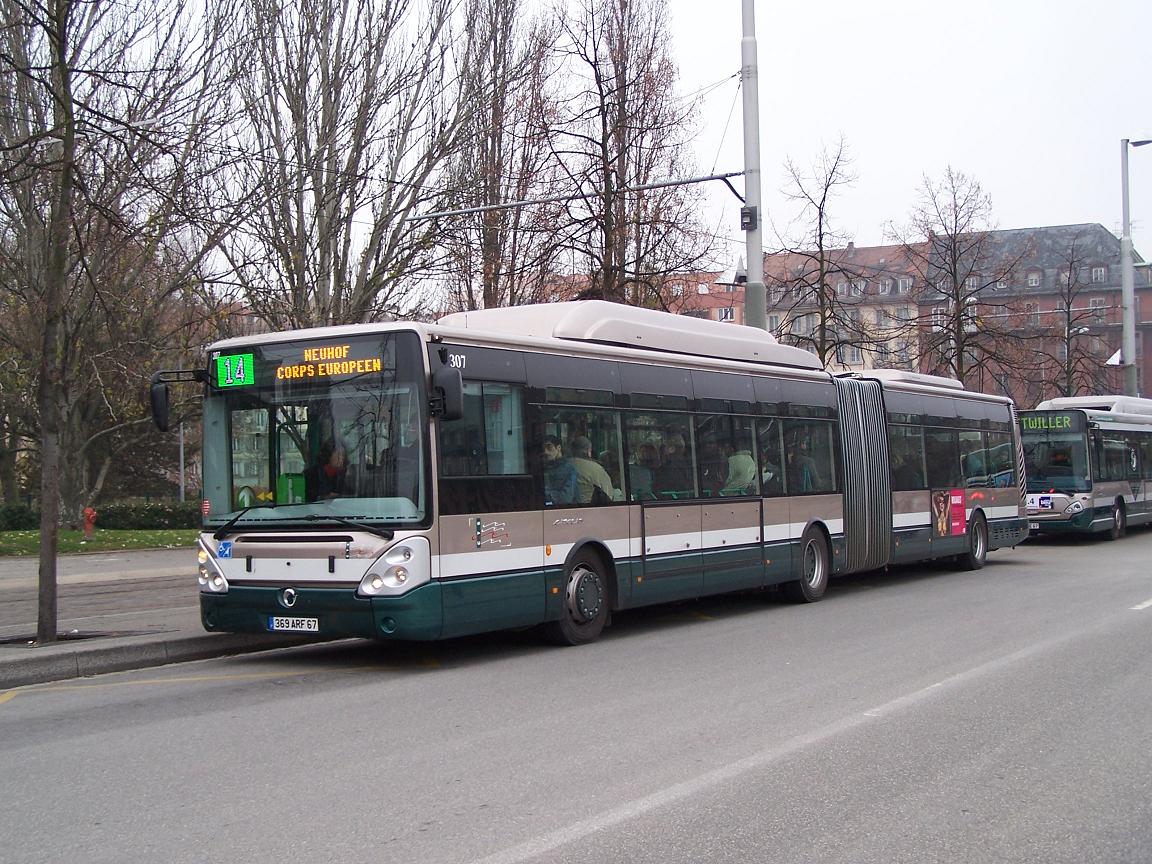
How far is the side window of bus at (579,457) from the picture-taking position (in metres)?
11.4

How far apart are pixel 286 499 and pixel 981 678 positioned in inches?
234

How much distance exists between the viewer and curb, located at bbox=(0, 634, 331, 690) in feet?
32.6

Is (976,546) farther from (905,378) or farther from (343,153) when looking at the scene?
(343,153)

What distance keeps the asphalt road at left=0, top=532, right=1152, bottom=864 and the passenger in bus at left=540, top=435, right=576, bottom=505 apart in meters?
1.46

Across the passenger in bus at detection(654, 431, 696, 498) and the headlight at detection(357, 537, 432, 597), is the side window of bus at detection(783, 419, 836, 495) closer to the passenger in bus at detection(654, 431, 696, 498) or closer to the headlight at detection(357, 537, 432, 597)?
the passenger in bus at detection(654, 431, 696, 498)

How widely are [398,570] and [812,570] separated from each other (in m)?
7.78

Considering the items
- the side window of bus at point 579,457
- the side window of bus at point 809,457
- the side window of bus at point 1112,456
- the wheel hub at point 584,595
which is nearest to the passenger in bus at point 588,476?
the side window of bus at point 579,457

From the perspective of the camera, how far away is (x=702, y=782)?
6332 mm

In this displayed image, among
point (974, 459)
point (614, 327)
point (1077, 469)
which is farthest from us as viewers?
point (1077, 469)

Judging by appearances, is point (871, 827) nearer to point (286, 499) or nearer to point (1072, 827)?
point (1072, 827)

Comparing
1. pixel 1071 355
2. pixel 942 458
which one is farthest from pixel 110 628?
pixel 1071 355

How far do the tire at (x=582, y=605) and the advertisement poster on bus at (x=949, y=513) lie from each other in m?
9.01

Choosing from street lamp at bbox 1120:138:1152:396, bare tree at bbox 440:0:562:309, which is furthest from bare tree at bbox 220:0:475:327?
street lamp at bbox 1120:138:1152:396

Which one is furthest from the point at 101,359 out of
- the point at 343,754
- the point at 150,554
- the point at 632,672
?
the point at 343,754
